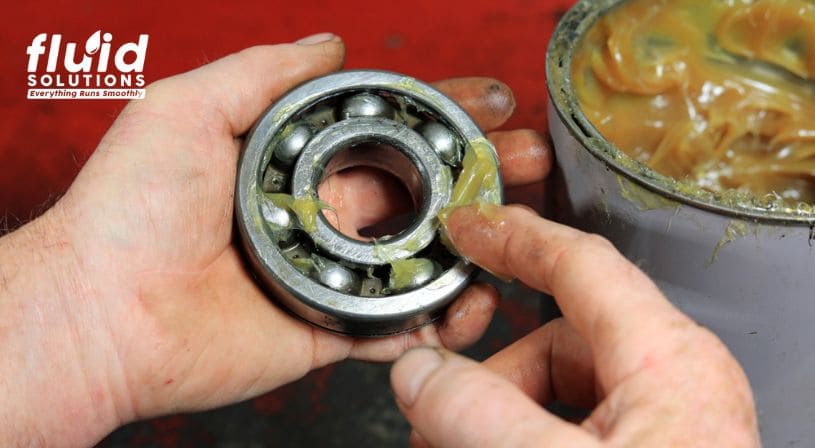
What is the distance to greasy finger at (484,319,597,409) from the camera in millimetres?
1298

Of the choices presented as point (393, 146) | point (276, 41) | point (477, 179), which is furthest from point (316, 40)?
point (276, 41)

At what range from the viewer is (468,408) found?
3.26ft

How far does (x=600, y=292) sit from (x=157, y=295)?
0.81 m

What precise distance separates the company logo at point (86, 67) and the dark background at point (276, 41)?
25 millimetres

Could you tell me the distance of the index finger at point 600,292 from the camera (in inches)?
39.3

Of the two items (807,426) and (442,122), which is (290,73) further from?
(807,426)

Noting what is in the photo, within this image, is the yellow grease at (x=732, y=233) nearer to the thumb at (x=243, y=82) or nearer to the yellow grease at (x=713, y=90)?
the yellow grease at (x=713, y=90)

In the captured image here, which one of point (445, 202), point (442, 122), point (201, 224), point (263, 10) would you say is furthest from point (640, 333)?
point (263, 10)

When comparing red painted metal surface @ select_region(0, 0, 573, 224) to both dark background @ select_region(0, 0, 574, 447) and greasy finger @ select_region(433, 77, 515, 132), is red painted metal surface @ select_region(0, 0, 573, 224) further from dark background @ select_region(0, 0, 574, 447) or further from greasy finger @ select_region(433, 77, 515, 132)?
greasy finger @ select_region(433, 77, 515, 132)

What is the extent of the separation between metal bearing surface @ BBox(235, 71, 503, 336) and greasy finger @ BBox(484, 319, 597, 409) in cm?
17

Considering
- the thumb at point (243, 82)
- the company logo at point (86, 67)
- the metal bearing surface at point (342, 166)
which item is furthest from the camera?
the company logo at point (86, 67)

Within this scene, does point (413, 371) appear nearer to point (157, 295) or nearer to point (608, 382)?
point (608, 382)

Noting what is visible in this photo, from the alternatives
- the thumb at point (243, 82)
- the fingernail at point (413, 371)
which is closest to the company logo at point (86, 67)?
the thumb at point (243, 82)

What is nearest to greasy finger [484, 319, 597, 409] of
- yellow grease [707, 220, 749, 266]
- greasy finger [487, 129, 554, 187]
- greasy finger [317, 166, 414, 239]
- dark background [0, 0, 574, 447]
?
yellow grease [707, 220, 749, 266]
